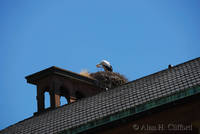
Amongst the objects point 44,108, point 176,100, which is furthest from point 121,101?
point 44,108

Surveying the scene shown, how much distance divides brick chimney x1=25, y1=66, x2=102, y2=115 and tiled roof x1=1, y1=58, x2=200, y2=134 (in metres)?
7.96

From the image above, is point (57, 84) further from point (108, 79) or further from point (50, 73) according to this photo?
point (108, 79)

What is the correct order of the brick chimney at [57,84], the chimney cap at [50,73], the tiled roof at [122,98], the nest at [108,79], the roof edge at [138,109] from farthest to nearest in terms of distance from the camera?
the nest at [108,79] → the chimney cap at [50,73] → the brick chimney at [57,84] → the tiled roof at [122,98] → the roof edge at [138,109]

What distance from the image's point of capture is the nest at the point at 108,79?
26.0 metres

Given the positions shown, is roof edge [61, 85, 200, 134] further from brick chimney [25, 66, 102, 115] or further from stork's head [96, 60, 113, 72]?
stork's head [96, 60, 113, 72]

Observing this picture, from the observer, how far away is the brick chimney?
2314 centimetres

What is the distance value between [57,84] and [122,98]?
34.5ft

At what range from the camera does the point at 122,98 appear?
43.3ft

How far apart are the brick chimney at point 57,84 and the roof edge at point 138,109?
379 inches

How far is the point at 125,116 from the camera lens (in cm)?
1221

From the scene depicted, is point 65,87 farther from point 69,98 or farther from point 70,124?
point 70,124
